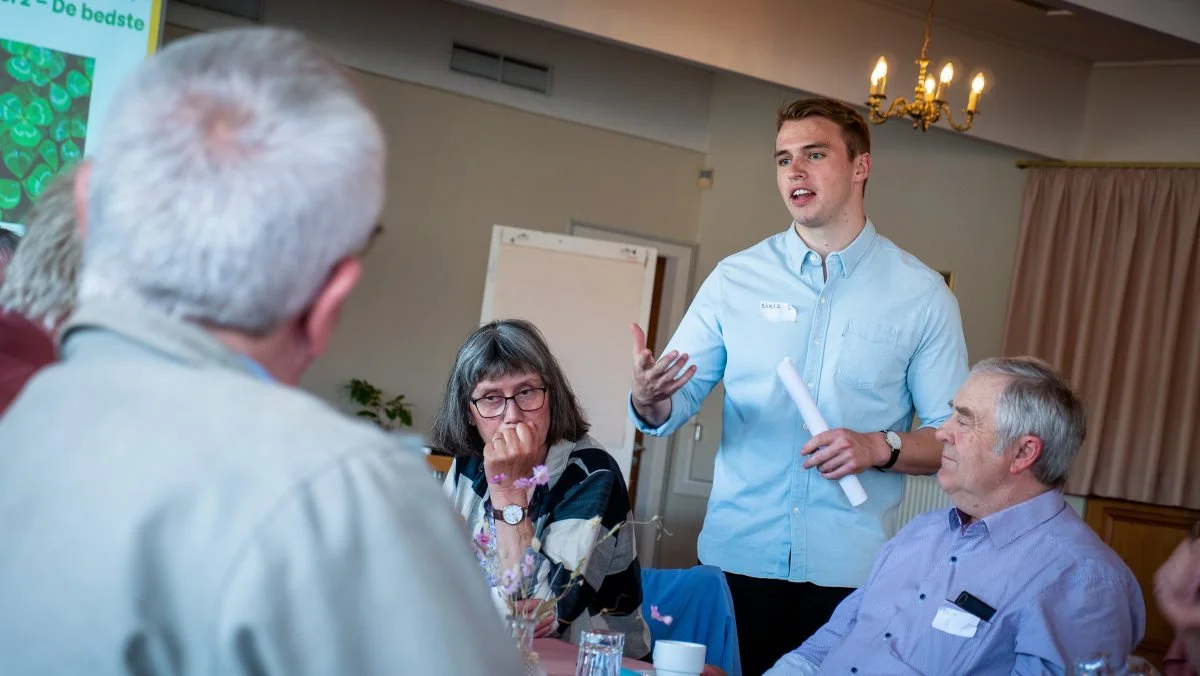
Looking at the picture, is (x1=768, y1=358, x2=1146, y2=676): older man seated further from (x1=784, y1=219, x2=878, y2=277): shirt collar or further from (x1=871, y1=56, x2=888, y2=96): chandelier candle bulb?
(x1=871, y1=56, x2=888, y2=96): chandelier candle bulb

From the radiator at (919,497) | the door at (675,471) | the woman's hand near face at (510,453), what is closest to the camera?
the woman's hand near face at (510,453)

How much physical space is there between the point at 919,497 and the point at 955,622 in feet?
17.2

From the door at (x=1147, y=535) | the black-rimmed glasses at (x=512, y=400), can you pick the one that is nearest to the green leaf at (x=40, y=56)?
the black-rimmed glasses at (x=512, y=400)

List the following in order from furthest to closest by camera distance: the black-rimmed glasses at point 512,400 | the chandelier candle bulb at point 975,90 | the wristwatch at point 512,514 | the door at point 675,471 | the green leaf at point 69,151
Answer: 1. the door at point 675,471
2. the chandelier candle bulb at point 975,90
3. the green leaf at point 69,151
4. the black-rimmed glasses at point 512,400
5. the wristwatch at point 512,514

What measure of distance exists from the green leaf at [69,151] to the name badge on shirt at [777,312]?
6.47ft

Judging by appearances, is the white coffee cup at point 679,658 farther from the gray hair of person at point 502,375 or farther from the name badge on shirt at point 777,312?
the name badge on shirt at point 777,312

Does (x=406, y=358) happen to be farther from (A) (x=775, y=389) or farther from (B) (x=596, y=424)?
(A) (x=775, y=389)

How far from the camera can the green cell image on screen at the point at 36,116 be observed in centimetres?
324

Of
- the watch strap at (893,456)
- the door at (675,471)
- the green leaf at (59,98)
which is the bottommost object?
the door at (675,471)

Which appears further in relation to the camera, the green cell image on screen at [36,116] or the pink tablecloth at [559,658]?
the green cell image on screen at [36,116]

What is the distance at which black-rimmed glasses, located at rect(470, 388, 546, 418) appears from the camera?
2.59 metres

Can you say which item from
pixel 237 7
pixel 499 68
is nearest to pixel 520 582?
pixel 237 7

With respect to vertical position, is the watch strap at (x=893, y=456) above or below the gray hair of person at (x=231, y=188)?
below

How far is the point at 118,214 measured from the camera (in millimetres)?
789
